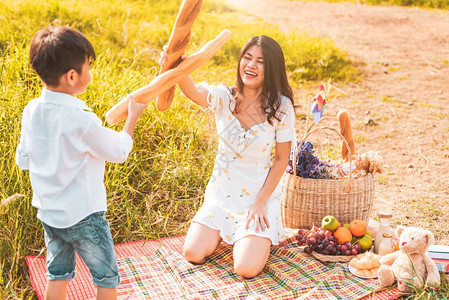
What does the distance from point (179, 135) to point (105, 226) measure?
2336 millimetres

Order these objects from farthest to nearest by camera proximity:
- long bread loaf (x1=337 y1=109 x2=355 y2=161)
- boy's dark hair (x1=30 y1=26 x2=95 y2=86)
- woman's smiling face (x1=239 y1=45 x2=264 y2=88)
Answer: long bread loaf (x1=337 y1=109 x2=355 y2=161), woman's smiling face (x1=239 y1=45 x2=264 y2=88), boy's dark hair (x1=30 y1=26 x2=95 y2=86)

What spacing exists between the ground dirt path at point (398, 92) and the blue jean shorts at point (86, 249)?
2.62 m

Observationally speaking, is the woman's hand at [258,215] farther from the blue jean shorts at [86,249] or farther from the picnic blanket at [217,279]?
the blue jean shorts at [86,249]

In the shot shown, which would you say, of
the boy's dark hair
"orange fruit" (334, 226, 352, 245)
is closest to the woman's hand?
"orange fruit" (334, 226, 352, 245)

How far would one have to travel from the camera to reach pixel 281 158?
142 inches

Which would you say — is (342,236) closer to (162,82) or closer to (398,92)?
(162,82)

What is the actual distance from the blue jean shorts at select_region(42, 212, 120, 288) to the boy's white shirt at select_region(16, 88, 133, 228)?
0.06 metres

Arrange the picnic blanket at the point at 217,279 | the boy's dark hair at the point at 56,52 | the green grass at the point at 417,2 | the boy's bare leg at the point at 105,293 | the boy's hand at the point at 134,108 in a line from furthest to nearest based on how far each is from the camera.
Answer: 1. the green grass at the point at 417,2
2. the picnic blanket at the point at 217,279
3. the boy's hand at the point at 134,108
4. the boy's bare leg at the point at 105,293
5. the boy's dark hair at the point at 56,52

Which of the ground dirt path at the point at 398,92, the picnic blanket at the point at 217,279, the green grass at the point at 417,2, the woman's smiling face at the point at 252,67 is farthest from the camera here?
the green grass at the point at 417,2

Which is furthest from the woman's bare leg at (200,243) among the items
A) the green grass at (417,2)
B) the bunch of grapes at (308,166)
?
the green grass at (417,2)

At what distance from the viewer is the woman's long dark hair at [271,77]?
3.42 metres

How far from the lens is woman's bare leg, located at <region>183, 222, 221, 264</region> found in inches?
137

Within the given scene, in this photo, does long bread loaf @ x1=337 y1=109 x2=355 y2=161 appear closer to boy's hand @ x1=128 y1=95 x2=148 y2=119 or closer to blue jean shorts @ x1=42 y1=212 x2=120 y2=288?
boy's hand @ x1=128 y1=95 x2=148 y2=119

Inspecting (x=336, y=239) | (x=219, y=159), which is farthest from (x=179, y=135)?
(x=336, y=239)
